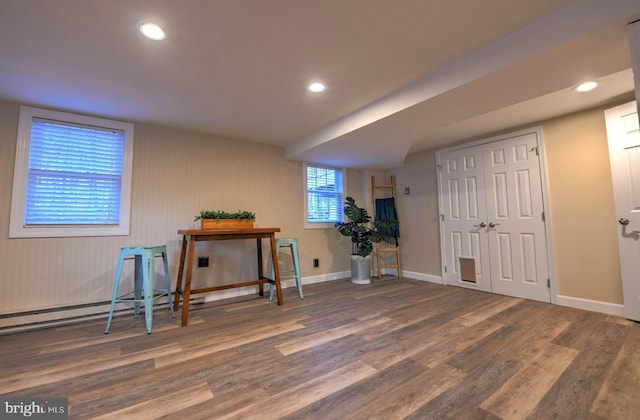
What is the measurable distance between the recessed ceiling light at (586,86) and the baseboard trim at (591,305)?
202 centimetres

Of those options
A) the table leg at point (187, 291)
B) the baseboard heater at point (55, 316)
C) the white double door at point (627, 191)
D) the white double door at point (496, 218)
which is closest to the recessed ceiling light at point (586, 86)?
the white double door at point (627, 191)

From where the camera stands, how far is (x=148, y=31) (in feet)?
5.07

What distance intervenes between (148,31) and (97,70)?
711 millimetres

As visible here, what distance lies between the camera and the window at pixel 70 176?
2.39 m

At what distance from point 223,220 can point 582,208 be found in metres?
3.78

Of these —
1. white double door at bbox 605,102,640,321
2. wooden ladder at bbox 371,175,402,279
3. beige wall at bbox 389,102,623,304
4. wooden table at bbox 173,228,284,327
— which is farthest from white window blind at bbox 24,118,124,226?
white double door at bbox 605,102,640,321

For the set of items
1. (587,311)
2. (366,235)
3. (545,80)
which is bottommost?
(587,311)

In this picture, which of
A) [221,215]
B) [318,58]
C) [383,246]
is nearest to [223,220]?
[221,215]

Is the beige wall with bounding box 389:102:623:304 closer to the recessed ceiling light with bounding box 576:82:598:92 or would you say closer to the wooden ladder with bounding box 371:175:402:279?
the recessed ceiling light with bounding box 576:82:598:92

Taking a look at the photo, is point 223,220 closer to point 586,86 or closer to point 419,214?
point 419,214

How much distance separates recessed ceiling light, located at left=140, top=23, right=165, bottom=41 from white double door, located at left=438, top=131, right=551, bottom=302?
144 inches

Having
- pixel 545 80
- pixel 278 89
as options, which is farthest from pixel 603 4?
pixel 278 89

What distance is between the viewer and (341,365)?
1.67 meters

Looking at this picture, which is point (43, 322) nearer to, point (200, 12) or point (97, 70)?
point (97, 70)
